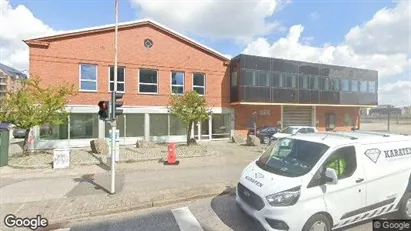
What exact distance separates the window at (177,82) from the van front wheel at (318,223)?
53.7 ft

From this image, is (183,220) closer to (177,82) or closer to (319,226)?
(319,226)

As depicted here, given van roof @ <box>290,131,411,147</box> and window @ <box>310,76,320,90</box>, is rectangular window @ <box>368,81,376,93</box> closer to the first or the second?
window @ <box>310,76,320,90</box>

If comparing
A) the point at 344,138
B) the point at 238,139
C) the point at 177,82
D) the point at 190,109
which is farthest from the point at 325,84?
the point at 344,138

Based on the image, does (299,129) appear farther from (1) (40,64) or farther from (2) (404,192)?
(1) (40,64)

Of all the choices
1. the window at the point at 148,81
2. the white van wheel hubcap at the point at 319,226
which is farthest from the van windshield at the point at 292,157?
the window at the point at 148,81

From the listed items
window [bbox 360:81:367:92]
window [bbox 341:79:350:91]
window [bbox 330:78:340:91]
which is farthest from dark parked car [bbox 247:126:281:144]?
window [bbox 360:81:367:92]

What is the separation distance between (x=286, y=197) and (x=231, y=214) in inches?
78.7

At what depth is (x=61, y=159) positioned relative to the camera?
1120cm

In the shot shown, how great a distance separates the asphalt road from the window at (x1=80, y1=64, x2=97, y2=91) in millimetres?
13454

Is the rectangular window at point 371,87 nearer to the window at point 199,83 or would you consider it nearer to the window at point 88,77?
the window at point 199,83

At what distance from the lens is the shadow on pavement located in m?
5.44

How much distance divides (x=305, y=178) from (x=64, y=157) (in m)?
10.0

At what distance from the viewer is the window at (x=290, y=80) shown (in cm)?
2309

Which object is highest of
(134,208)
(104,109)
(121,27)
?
(121,27)
